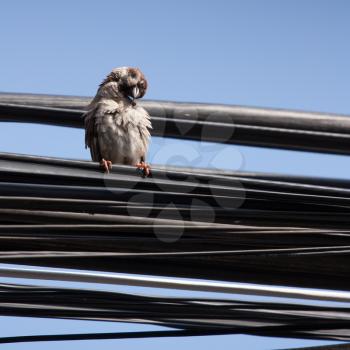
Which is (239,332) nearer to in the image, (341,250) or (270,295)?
(270,295)

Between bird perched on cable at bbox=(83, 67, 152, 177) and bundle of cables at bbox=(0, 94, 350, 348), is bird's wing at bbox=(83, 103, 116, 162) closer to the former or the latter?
bird perched on cable at bbox=(83, 67, 152, 177)

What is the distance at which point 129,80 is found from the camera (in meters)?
8.11

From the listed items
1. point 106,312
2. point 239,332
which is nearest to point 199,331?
point 239,332

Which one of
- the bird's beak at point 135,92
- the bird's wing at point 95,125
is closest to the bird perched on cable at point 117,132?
the bird's wing at point 95,125

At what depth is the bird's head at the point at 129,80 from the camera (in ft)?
26.2

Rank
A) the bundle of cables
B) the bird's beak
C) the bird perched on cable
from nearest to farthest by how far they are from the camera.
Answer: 1. the bundle of cables
2. the bird perched on cable
3. the bird's beak

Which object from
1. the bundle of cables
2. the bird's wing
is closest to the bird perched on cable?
the bird's wing

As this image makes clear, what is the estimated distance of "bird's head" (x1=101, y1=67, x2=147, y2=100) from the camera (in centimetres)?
798

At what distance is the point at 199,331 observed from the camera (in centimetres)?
396

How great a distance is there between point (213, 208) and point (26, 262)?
89 centimetres

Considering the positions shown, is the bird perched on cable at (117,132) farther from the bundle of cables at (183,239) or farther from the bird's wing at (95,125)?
the bundle of cables at (183,239)

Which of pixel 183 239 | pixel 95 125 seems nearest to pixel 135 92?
pixel 95 125

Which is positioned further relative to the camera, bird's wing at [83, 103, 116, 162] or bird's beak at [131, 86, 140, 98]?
bird's beak at [131, 86, 140, 98]

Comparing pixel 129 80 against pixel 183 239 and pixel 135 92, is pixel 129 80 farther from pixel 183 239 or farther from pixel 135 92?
pixel 183 239
